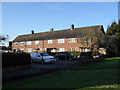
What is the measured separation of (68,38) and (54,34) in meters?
7.14

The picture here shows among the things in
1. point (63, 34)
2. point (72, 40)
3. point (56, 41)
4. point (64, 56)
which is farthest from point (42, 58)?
point (63, 34)

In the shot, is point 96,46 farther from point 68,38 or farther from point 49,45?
point 49,45

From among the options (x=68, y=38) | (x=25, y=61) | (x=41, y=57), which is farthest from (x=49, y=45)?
(x=25, y=61)

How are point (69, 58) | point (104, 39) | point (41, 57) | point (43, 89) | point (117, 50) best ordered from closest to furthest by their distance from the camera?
1. point (43, 89)
2. point (41, 57)
3. point (69, 58)
4. point (104, 39)
5. point (117, 50)

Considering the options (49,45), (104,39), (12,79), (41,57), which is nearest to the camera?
(12,79)

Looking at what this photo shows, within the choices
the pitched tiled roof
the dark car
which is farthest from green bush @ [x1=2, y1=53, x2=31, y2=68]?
the pitched tiled roof

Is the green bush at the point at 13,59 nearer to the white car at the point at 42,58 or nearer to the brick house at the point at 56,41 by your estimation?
the white car at the point at 42,58

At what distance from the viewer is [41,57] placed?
65.6 ft

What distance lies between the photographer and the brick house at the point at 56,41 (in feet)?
135

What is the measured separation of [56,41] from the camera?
45.5m

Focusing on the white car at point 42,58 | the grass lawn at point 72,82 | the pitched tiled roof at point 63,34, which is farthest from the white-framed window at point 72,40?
the grass lawn at point 72,82

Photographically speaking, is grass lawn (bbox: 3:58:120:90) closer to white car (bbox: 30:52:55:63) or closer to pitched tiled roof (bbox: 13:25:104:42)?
white car (bbox: 30:52:55:63)

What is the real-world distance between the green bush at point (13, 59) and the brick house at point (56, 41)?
2552 centimetres

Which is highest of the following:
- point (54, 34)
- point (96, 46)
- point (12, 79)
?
point (54, 34)
